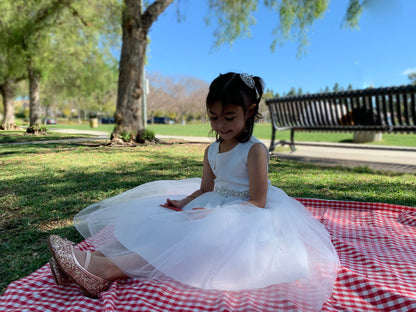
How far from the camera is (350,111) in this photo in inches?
227

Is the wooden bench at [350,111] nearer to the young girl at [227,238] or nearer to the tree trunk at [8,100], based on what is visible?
the young girl at [227,238]

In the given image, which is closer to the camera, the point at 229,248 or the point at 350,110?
the point at 229,248

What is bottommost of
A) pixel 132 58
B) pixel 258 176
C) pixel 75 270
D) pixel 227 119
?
pixel 75 270

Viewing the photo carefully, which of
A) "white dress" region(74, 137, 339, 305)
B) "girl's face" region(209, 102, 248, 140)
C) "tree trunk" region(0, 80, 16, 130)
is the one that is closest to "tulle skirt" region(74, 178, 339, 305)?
"white dress" region(74, 137, 339, 305)

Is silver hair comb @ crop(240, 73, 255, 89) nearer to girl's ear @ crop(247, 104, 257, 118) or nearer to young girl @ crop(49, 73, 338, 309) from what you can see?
young girl @ crop(49, 73, 338, 309)

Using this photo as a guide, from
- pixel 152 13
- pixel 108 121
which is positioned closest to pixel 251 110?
Result: pixel 152 13

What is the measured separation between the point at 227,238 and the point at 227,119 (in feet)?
2.34

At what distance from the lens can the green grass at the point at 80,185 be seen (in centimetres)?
222

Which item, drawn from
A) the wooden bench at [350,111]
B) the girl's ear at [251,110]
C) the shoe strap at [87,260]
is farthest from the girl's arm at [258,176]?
the wooden bench at [350,111]

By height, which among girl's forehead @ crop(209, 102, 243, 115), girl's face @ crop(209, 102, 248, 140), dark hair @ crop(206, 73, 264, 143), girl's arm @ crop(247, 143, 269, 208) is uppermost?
dark hair @ crop(206, 73, 264, 143)

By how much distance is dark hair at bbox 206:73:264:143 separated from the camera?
5.74 feet

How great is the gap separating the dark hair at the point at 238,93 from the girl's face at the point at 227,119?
27 millimetres

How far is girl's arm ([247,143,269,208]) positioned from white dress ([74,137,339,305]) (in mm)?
65

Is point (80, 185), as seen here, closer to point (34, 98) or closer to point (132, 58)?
point (132, 58)
